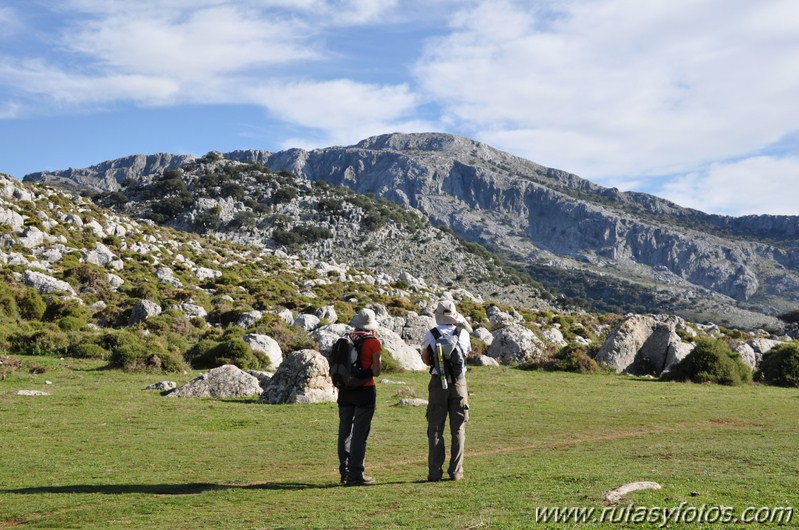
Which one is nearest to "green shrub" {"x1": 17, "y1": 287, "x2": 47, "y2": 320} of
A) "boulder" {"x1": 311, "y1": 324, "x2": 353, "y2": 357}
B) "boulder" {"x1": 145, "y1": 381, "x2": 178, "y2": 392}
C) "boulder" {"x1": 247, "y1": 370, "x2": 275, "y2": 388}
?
"boulder" {"x1": 311, "y1": 324, "x2": 353, "y2": 357}

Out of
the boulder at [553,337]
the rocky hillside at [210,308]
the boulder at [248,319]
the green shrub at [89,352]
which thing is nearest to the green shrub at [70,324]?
the rocky hillside at [210,308]

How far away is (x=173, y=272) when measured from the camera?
5800 cm

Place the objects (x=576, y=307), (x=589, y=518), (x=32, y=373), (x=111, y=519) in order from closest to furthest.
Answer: (x=589, y=518) < (x=111, y=519) < (x=32, y=373) < (x=576, y=307)

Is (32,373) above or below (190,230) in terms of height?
below

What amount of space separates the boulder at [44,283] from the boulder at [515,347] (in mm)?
27494

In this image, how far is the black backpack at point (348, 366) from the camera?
10.8 metres

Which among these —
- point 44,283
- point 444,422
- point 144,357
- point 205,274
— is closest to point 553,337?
point 144,357

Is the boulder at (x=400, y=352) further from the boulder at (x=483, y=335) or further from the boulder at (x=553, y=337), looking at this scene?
the boulder at (x=553, y=337)

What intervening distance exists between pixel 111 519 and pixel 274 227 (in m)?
99.2

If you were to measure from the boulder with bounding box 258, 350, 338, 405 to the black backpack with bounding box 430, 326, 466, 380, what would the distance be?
10586 millimetres

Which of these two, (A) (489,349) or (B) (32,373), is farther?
(A) (489,349)

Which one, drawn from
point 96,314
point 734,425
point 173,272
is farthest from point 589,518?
point 173,272

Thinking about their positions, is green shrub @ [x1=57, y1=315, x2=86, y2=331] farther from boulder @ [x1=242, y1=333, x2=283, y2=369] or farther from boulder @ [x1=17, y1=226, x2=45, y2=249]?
boulder @ [x1=17, y1=226, x2=45, y2=249]

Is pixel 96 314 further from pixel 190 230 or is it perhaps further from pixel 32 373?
pixel 190 230
